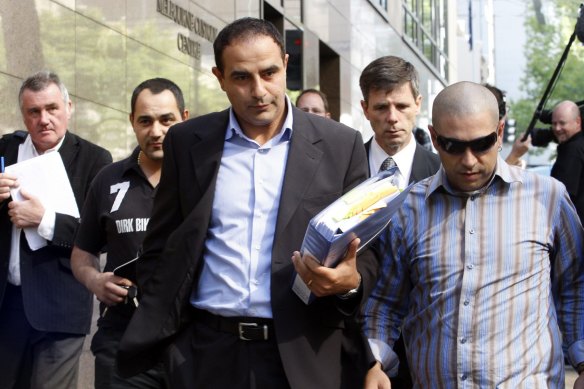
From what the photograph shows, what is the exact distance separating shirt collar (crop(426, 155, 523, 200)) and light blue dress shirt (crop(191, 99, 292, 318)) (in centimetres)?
57

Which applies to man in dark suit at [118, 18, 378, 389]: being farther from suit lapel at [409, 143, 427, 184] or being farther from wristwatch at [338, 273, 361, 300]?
suit lapel at [409, 143, 427, 184]

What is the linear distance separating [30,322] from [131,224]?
0.99m

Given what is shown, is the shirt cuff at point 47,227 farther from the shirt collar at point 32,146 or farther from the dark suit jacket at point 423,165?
the dark suit jacket at point 423,165

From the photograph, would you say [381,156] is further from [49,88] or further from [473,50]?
[473,50]

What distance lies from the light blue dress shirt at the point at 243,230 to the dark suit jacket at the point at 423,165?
1.60m

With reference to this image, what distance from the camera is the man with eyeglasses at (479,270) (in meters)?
4.11

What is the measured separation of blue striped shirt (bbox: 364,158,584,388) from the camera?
4.11 metres

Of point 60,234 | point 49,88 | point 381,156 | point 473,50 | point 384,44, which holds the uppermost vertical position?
point 473,50

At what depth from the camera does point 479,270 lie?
415 cm

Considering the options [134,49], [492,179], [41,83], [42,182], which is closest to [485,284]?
[492,179]

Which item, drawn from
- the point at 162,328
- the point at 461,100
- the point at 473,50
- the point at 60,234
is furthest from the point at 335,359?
the point at 473,50

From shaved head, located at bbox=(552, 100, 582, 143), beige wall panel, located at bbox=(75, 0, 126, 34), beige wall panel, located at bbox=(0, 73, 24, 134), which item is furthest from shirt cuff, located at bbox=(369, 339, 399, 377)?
shaved head, located at bbox=(552, 100, 582, 143)

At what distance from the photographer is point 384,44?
2816cm

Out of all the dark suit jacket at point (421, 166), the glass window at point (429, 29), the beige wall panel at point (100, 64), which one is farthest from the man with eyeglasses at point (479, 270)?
the glass window at point (429, 29)
